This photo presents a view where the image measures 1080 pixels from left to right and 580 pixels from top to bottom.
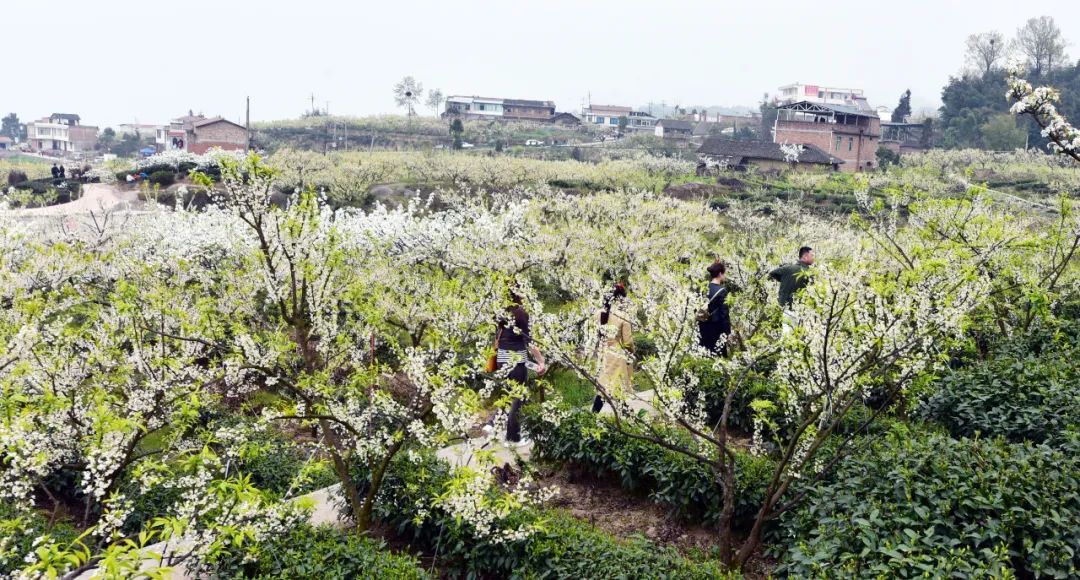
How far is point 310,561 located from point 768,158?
5497 centimetres

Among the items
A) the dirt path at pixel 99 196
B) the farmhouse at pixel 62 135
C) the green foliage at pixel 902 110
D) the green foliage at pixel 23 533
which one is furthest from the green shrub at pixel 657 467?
the farmhouse at pixel 62 135

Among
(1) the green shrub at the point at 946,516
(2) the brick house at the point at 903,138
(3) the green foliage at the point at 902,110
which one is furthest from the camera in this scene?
(3) the green foliage at the point at 902,110

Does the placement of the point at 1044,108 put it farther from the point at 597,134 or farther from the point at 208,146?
the point at 597,134

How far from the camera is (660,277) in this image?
31.3 ft

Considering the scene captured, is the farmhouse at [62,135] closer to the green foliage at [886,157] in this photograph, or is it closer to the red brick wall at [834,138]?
the red brick wall at [834,138]

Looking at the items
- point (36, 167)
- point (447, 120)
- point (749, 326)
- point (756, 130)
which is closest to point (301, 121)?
point (447, 120)

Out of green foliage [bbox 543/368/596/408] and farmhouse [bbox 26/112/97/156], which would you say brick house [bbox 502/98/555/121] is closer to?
farmhouse [bbox 26/112/97/156]

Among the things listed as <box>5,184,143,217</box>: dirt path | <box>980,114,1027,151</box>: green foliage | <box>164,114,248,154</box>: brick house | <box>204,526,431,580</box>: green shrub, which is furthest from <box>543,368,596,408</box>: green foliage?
<box>980,114,1027,151</box>: green foliage

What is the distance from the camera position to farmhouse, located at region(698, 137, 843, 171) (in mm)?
54781

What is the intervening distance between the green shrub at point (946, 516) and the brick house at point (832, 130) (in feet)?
193

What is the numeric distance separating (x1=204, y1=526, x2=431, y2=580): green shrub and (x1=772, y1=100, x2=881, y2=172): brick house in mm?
60764

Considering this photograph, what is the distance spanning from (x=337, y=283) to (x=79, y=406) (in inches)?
130

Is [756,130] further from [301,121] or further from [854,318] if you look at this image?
[854,318]

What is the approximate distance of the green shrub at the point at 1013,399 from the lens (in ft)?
21.9
